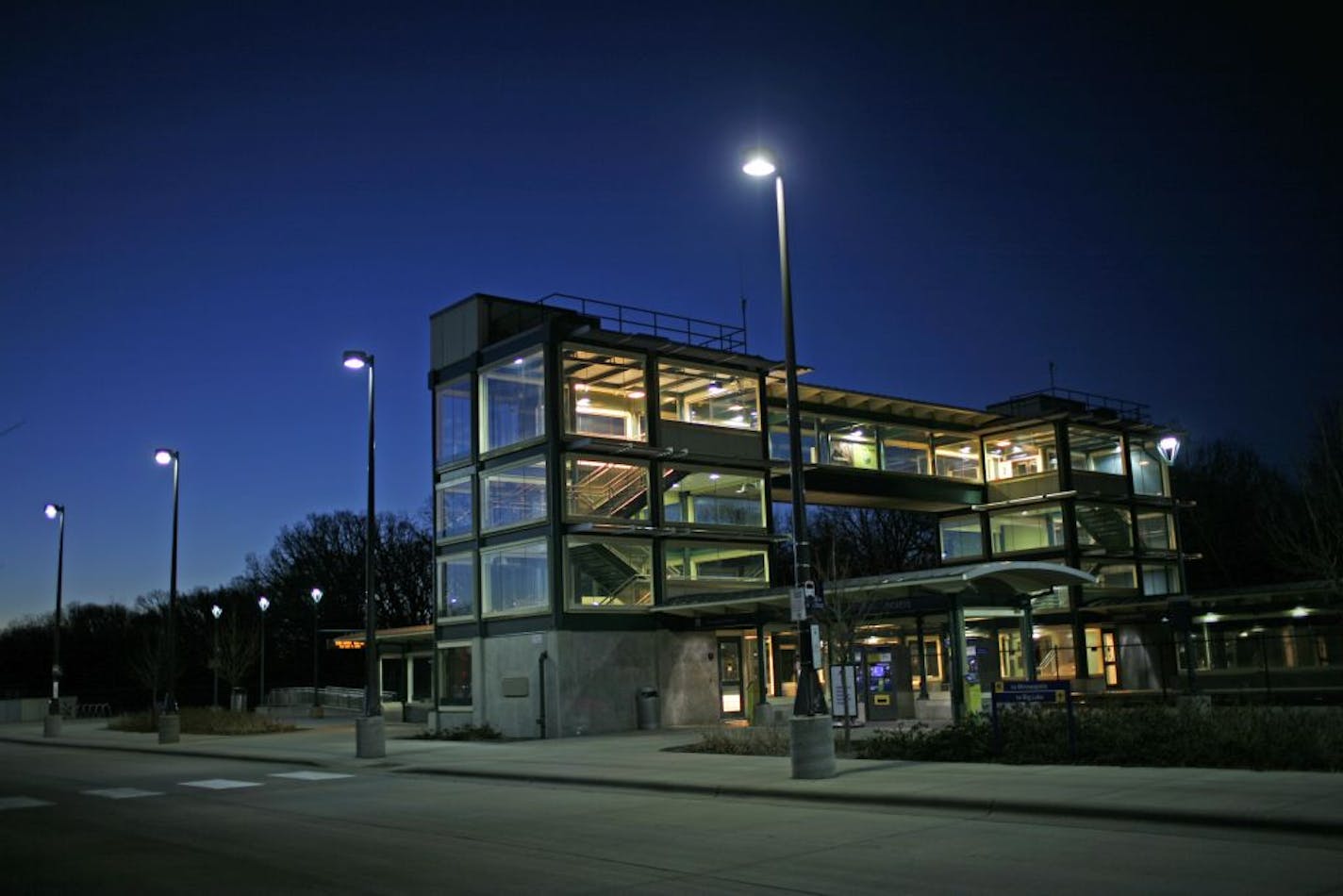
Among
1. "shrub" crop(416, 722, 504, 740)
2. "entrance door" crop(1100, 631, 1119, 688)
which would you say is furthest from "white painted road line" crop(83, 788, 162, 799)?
"entrance door" crop(1100, 631, 1119, 688)

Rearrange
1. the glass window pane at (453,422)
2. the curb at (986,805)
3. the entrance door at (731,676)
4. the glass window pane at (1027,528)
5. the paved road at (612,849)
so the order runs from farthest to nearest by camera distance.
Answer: the glass window pane at (1027,528)
the glass window pane at (453,422)
the entrance door at (731,676)
the curb at (986,805)
the paved road at (612,849)

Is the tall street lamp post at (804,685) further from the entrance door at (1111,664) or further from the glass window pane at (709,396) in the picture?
the entrance door at (1111,664)

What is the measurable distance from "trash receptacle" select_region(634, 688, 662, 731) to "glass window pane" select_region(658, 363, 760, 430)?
921cm

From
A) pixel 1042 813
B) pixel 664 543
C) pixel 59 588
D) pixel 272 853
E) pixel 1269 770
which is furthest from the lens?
pixel 59 588

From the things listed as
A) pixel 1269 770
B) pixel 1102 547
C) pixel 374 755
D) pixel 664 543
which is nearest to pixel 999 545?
pixel 1102 547

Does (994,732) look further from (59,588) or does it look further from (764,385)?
(59,588)

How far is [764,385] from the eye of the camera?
4216cm

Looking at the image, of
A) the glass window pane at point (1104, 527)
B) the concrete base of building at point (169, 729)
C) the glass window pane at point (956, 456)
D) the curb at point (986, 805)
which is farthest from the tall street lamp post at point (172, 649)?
the glass window pane at point (1104, 527)

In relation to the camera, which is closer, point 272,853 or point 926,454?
point 272,853

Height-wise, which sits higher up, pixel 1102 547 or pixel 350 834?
pixel 1102 547

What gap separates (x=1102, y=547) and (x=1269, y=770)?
1549 inches

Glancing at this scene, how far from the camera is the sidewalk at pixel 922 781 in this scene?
41.5ft

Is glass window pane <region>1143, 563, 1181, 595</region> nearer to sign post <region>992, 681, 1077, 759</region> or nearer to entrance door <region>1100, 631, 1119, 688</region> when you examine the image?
entrance door <region>1100, 631, 1119, 688</region>

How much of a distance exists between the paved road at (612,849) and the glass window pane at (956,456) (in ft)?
124
